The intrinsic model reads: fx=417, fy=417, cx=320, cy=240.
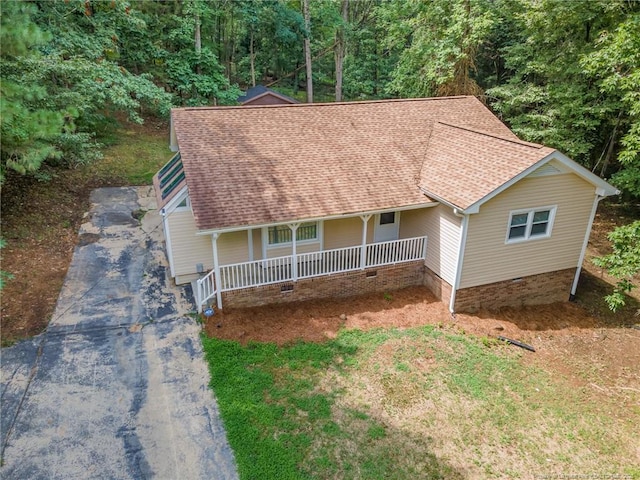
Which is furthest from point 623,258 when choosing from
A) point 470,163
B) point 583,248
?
point 470,163

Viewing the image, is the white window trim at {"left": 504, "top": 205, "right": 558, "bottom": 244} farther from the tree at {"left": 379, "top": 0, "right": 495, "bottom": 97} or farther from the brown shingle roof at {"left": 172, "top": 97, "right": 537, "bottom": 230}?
the tree at {"left": 379, "top": 0, "right": 495, "bottom": 97}

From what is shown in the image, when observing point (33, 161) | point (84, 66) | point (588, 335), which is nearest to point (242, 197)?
point (33, 161)

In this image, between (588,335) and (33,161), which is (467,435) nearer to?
(588,335)

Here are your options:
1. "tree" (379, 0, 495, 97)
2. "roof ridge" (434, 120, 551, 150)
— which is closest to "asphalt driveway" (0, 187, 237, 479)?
"roof ridge" (434, 120, 551, 150)

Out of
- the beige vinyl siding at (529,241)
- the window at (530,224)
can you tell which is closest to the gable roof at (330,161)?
the beige vinyl siding at (529,241)

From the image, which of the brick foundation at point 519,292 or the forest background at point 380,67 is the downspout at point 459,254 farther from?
the forest background at point 380,67

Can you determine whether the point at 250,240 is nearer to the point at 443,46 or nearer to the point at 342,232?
the point at 342,232
